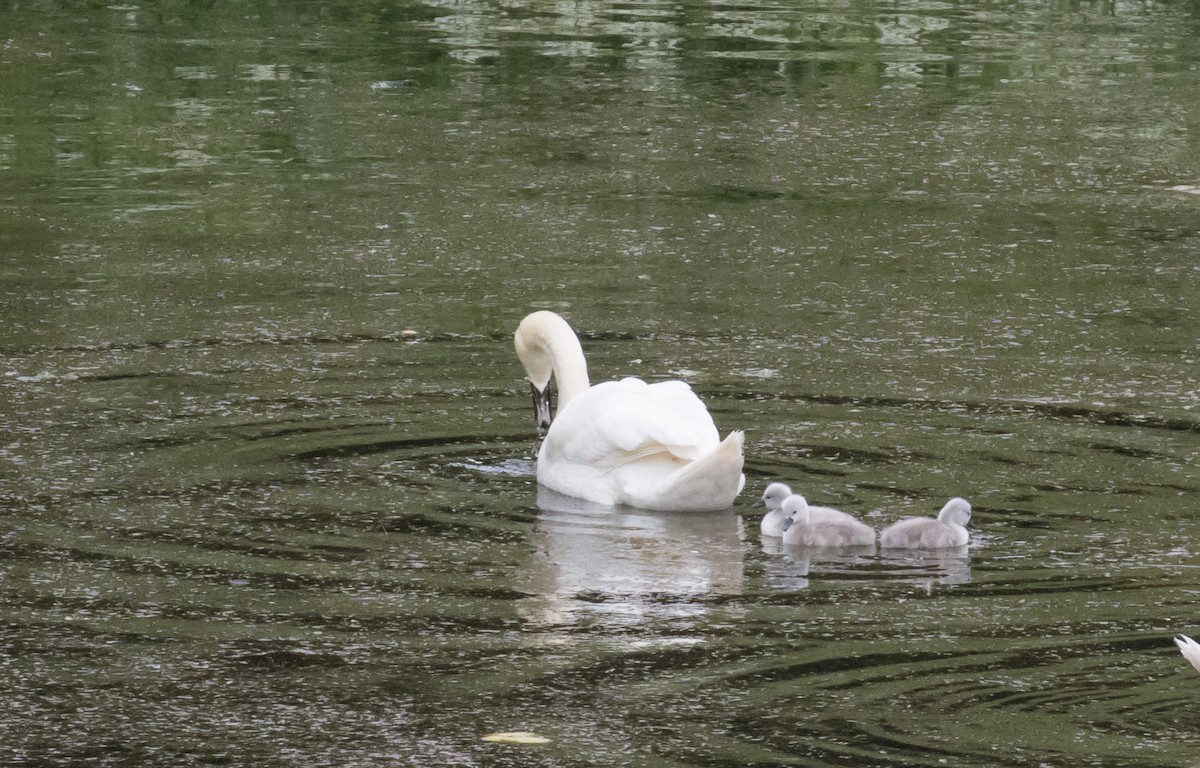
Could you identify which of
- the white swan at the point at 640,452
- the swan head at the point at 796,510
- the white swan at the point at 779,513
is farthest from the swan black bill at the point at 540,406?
the swan head at the point at 796,510

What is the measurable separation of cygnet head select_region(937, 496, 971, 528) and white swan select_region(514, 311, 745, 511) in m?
0.66

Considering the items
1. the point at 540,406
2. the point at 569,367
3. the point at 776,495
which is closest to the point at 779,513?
the point at 776,495

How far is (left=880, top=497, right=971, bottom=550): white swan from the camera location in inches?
240

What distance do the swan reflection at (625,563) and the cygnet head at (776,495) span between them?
0.15 metres

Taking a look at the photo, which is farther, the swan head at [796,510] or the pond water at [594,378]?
the swan head at [796,510]

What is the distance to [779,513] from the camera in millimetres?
6391

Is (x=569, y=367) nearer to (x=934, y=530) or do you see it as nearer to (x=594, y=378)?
(x=594, y=378)

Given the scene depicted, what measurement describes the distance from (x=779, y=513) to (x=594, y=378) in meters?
2.11

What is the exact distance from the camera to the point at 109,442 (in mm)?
7266

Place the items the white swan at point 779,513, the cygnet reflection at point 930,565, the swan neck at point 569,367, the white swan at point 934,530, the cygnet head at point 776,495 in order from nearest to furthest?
the cygnet reflection at point 930,565 < the white swan at point 934,530 < the white swan at point 779,513 < the cygnet head at point 776,495 < the swan neck at point 569,367

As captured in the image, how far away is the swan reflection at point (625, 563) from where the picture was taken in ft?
18.5

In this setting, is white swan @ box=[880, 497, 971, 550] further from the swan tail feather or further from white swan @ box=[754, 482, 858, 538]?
the swan tail feather

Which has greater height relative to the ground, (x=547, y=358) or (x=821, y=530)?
(x=547, y=358)

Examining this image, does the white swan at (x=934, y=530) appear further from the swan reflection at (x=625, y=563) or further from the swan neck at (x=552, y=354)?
the swan neck at (x=552, y=354)
